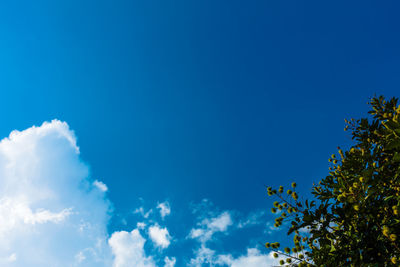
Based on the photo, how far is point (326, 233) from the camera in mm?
4559

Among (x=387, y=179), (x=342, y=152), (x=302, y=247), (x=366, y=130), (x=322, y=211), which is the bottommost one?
(x=302, y=247)

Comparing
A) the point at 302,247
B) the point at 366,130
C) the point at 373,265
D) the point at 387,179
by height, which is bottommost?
the point at 373,265

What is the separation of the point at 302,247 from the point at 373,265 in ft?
4.09

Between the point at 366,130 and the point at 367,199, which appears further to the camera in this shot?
the point at 366,130

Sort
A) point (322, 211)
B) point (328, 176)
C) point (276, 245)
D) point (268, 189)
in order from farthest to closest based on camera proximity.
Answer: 1. point (328, 176)
2. point (268, 189)
3. point (276, 245)
4. point (322, 211)

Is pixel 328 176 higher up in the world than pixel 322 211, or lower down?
higher up

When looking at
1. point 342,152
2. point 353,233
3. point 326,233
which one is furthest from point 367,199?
point 342,152

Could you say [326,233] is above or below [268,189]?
below

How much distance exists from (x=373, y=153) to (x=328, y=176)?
1.12m

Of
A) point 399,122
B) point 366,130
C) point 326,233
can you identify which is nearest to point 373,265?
point 326,233

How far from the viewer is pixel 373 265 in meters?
3.93

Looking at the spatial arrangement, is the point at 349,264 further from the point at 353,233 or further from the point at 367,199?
the point at 367,199

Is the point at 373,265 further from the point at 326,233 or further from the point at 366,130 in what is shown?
the point at 366,130

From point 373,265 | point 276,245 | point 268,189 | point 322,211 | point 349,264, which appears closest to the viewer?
point 373,265
